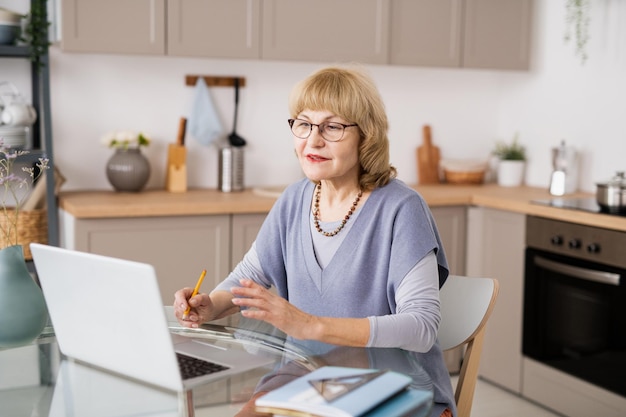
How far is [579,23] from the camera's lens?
14.0 feet

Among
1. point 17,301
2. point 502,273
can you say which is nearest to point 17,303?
point 17,301

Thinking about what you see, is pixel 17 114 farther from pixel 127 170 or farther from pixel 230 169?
pixel 230 169

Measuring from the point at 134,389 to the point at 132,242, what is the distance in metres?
1.95

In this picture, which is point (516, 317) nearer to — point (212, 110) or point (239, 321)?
point (212, 110)

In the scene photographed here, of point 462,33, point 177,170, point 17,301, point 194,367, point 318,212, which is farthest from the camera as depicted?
point 462,33

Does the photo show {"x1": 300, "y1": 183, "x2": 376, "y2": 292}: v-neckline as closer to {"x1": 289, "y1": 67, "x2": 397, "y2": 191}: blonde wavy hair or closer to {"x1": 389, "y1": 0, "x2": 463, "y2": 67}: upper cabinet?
{"x1": 289, "y1": 67, "x2": 397, "y2": 191}: blonde wavy hair

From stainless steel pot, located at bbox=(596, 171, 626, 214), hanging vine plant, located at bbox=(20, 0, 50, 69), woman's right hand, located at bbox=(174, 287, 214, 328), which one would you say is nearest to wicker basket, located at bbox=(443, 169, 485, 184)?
stainless steel pot, located at bbox=(596, 171, 626, 214)

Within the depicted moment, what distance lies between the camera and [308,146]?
7.11 feet

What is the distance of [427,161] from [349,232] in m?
2.49

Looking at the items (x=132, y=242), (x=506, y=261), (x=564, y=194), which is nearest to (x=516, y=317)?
(x=506, y=261)

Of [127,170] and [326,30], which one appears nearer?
[127,170]

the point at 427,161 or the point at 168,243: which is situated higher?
the point at 427,161

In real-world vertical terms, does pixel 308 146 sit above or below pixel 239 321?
above

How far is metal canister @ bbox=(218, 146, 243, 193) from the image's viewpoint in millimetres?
4113
